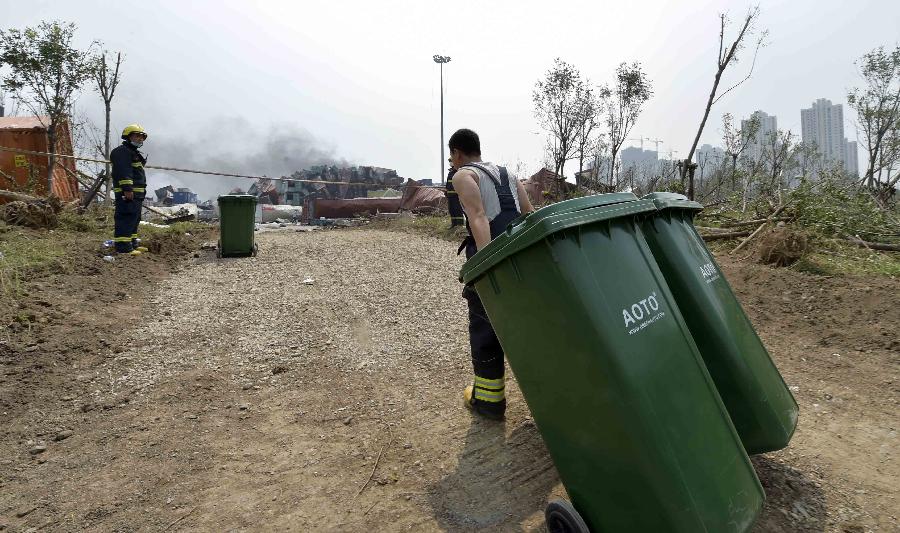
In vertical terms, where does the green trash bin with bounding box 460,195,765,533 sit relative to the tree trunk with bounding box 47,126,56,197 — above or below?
below

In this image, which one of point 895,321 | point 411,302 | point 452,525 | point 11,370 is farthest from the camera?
point 411,302

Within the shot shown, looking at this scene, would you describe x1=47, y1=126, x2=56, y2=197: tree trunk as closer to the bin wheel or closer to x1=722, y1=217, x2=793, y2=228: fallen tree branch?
the bin wheel

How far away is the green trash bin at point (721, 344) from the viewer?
7.28 feet

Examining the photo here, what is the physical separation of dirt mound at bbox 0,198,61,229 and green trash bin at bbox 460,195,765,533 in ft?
30.0

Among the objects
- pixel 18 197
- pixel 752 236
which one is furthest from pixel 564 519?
pixel 18 197

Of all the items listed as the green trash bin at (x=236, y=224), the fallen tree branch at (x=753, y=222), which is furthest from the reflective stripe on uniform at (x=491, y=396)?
the fallen tree branch at (x=753, y=222)

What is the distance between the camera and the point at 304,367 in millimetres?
3984

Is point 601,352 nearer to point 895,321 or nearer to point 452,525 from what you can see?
point 452,525

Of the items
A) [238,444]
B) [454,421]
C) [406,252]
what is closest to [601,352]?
[454,421]

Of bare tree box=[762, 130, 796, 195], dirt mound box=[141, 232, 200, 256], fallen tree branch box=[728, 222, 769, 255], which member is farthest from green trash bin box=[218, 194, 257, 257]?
bare tree box=[762, 130, 796, 195]

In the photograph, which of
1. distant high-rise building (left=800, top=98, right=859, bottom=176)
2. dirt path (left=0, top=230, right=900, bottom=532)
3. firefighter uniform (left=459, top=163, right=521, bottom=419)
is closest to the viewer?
dirt path (left=0, top=230, right=900, bottom=532)

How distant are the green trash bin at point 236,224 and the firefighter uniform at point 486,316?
Answer: 5.93 metres

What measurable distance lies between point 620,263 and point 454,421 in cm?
172

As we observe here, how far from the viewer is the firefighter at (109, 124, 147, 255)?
7.30m
